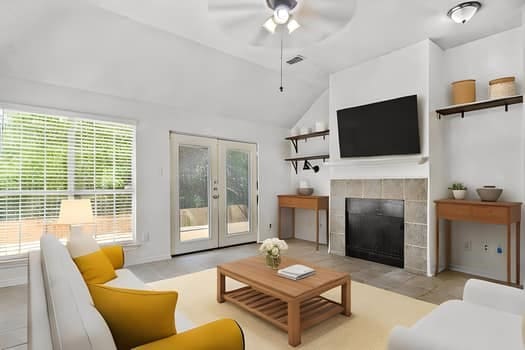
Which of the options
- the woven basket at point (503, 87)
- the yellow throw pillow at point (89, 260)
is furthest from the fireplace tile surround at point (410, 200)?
the yellow throw pillow at point (89, 260)

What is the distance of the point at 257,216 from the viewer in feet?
19.7

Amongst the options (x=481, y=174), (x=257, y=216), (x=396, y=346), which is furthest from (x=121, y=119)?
(x=481, y=174)

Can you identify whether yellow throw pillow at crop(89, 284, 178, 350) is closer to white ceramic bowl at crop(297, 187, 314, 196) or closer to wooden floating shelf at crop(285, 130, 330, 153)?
wooden floating shelf at crop(285, 130, 330, 153)

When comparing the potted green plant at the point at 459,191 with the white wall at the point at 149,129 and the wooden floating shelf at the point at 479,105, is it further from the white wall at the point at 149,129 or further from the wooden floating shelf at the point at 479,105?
the white wall at the point at 149,129

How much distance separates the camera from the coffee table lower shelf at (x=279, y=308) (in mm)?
2459

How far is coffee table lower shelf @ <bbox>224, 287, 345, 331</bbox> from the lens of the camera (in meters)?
2.46

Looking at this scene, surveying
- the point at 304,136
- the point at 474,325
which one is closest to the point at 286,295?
the point at 474,325

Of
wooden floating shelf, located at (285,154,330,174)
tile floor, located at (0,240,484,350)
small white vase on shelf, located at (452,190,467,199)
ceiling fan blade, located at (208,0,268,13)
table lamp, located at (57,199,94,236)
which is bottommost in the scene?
tile floor, located at (0,240,484,350)

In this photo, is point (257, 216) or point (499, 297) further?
point (257, 216)

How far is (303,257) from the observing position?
477 centimetres

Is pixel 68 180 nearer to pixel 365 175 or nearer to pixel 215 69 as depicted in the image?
pixel 215 69

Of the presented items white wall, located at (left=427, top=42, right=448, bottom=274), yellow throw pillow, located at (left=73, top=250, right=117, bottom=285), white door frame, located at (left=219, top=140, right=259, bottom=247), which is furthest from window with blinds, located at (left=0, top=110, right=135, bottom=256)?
white wall, located at (left=427, top=42, right=448, bottom=274)

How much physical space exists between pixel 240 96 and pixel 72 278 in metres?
4.23

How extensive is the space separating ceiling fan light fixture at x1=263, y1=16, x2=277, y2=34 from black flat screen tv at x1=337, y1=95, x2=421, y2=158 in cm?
267
